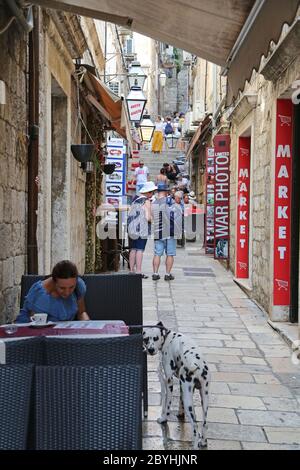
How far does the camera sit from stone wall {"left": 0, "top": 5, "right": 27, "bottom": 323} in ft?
16.1

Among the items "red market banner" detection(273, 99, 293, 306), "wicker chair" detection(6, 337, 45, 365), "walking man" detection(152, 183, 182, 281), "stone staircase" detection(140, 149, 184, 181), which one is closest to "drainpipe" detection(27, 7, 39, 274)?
"red market banner" detection(273, 99, 293, 306)

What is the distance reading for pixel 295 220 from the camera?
7.23 meters

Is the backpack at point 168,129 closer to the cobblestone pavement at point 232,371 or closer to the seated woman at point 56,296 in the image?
the cobblestone pavement at point 232,371

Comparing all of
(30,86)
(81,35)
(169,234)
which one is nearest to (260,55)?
(30,86)

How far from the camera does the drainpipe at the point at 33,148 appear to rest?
586cm

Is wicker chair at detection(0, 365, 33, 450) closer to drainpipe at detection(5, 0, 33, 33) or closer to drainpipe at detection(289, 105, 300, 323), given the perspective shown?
drainpipe at detection(5, 0, 33, 33)

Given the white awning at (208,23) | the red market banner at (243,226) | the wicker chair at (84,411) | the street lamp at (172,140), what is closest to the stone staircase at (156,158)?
the street lamp at (172,140)

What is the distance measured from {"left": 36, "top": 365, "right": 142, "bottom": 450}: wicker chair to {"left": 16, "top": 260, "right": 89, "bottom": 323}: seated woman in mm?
1511

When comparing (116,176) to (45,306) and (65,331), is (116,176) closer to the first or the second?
(45,306)

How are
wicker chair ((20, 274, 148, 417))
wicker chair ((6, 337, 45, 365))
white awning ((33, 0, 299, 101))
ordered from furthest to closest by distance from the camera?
white awning ((33, 0, 299, 101))
wicker chair ((20, 274, 148, 417))
wicker chair ((6, 337, 45, 365))

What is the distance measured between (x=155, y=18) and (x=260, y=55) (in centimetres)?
133

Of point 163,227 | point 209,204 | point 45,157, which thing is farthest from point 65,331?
point 209,204
